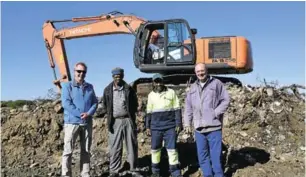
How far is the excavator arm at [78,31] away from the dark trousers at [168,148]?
665 centimetres

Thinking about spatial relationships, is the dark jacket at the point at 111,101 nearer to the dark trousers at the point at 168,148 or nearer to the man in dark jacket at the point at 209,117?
the dark trousers at the point at 168,148

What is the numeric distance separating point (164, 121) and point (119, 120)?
2.49 ft

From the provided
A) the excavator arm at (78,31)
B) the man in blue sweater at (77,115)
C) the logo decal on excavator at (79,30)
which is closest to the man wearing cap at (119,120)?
the man in blue sweater at (77,115)

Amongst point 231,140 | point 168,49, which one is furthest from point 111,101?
point 168,49

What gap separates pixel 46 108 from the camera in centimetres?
1119

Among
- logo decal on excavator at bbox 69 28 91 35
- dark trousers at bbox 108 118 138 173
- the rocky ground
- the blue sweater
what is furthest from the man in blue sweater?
logo decal on excavator at bbox 69 28 91 35

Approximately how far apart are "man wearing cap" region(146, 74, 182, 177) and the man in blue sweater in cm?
101

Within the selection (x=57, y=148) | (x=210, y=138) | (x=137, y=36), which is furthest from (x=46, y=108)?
(x=210, y=138)

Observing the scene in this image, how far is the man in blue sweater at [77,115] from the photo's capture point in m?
7.28

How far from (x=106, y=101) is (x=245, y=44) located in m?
5.92

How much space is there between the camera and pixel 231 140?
31.2 feet

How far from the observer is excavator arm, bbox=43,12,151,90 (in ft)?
46.3

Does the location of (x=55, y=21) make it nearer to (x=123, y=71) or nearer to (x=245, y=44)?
(x=245, y=44)

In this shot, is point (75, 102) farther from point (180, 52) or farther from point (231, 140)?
point (180, 52)
